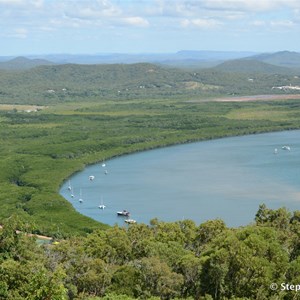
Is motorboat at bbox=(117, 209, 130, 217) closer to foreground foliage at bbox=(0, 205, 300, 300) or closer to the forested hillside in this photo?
foreground foliage at bbox=(0, 205, 300, 300)

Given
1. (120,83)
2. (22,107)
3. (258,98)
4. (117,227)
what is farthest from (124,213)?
(120,83)

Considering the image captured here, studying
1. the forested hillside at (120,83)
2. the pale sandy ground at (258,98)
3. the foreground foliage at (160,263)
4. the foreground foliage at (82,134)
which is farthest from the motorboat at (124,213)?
the forested hillside at (120,83)

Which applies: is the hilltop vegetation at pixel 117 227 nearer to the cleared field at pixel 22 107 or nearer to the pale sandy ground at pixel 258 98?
the cleared field at pixel 22 107

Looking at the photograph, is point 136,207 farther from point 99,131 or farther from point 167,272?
point 99,131

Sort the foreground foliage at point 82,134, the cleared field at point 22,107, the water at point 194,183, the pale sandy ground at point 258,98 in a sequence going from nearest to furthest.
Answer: the water at point 194,183
the foreground foliage at point 82,134
the cleared field at point 22,107
the pale sandy ground at point 258,98

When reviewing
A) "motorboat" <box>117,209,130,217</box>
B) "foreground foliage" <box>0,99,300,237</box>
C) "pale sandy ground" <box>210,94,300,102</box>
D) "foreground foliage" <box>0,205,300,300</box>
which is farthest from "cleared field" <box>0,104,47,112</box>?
"foreground foliage" <box>0,205,300,300</box>
